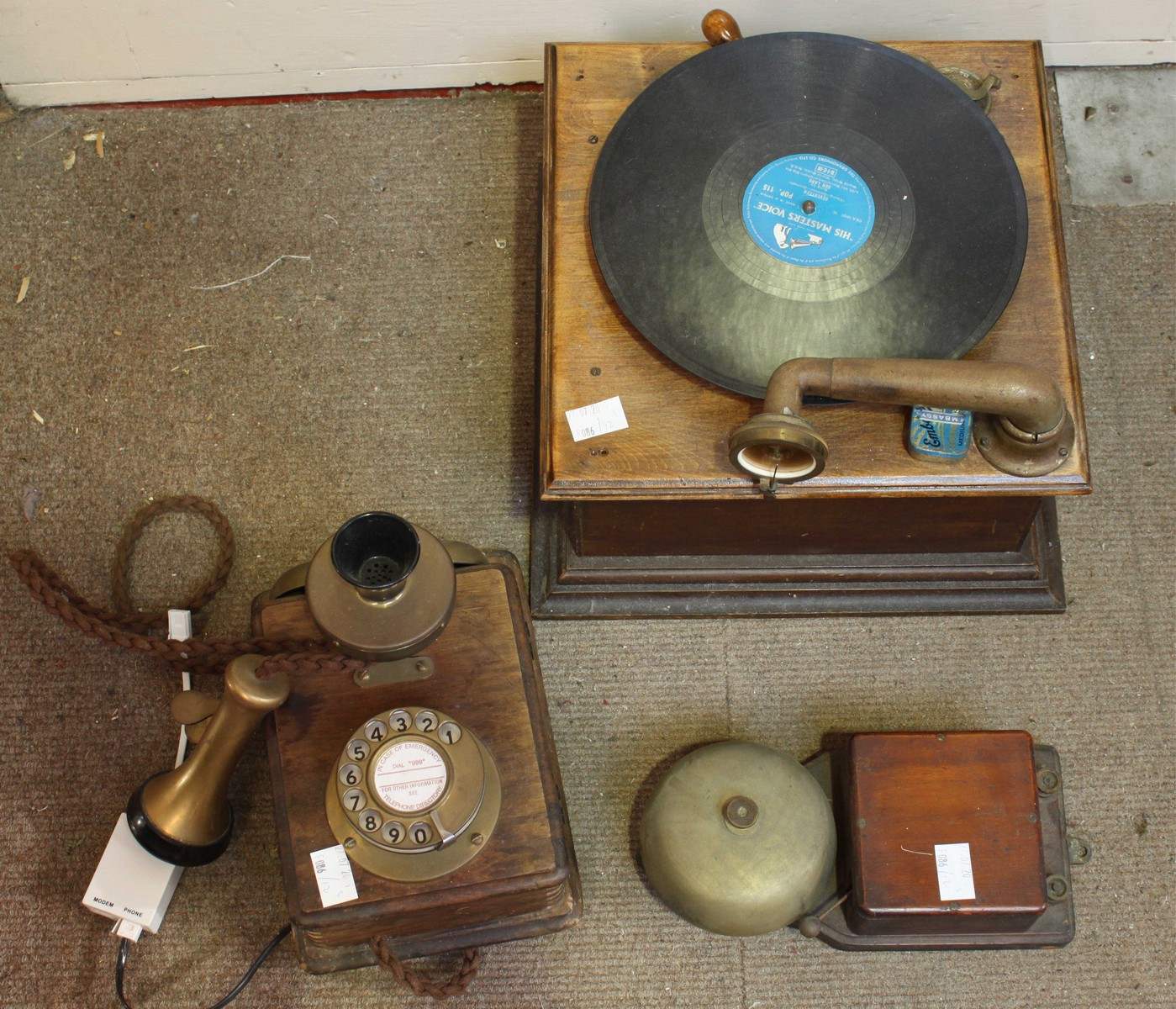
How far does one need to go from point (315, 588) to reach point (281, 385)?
0.64 m

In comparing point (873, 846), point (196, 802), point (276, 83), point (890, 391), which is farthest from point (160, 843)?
point (276, 83)

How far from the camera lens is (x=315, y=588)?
978 mm

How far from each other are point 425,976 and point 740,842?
0.42 m

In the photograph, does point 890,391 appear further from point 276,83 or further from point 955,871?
point 276,83

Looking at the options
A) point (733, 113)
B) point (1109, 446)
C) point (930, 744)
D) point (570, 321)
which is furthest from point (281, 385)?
point (1109, 446)

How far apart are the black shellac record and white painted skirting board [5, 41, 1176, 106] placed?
53 cm

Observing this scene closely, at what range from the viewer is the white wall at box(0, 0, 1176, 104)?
1.50 meters

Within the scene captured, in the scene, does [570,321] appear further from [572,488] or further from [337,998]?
[337,998]

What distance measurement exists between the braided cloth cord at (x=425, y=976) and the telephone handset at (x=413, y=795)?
139 mm

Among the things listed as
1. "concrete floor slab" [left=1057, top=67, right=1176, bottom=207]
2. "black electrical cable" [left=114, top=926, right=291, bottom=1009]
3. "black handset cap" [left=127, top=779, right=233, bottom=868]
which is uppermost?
"concrete floor slab" [left=1057, top=67, right=1176, bottom=207]

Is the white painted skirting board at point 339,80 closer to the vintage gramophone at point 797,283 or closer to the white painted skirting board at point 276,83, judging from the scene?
the white painted skirting board at point 276,83

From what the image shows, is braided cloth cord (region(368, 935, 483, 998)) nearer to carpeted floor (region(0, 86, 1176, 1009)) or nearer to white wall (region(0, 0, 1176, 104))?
carpeted floor (region(0, 86, 1176, 1009))

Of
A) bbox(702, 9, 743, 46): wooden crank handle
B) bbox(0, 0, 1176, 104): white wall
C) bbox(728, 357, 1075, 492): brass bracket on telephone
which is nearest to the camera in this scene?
bbox(728, 357, 1075, 492): brass bracket on telephone

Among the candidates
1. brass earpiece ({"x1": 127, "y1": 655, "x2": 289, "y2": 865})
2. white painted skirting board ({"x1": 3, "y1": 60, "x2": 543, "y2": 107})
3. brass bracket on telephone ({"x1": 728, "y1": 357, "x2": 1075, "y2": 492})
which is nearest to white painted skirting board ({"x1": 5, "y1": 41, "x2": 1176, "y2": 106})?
white painted skirting board ({"x1": 3, "y1": 60, "x2": 543, "y2": 107})
